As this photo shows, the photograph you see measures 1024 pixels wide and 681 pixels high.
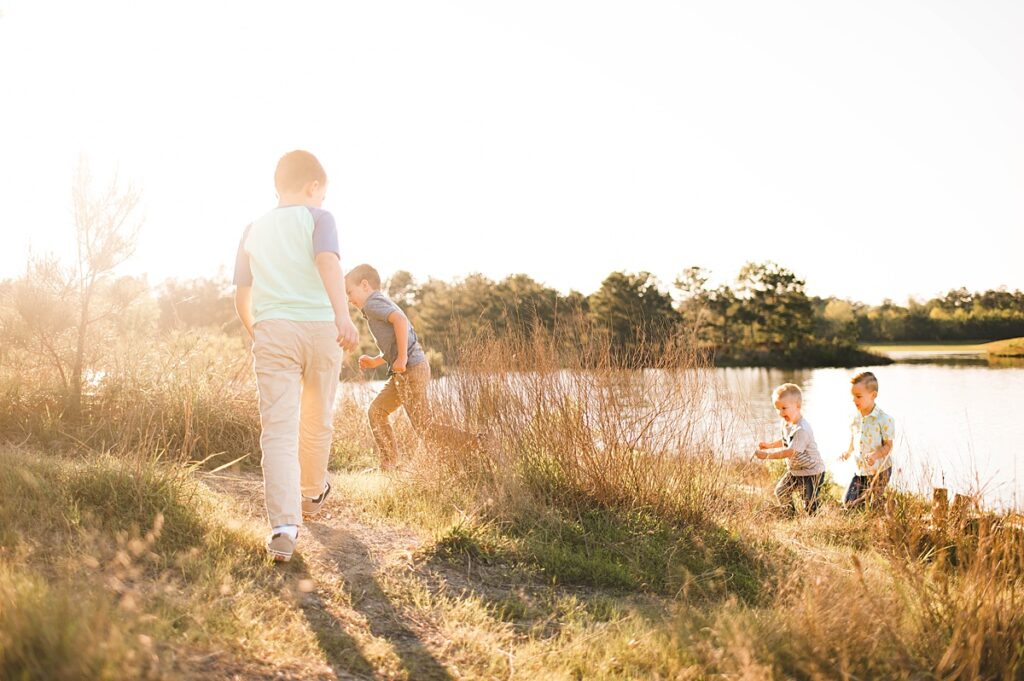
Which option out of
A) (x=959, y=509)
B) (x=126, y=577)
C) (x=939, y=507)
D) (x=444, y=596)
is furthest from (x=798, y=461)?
(x=126, y=577)

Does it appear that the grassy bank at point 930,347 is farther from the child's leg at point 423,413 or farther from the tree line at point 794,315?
the child's leg at point 423,413

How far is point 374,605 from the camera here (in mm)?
3240

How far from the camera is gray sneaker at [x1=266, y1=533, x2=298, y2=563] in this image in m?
3.39

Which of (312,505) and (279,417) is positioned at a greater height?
(279,417)

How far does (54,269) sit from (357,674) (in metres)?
6.60

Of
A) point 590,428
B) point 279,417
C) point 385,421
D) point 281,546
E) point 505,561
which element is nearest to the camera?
point 281,546

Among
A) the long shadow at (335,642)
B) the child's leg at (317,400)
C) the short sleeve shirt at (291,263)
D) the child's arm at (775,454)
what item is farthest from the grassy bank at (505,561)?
the short sleeve shirt at (291,263)

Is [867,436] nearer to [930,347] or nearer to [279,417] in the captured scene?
[279,417]

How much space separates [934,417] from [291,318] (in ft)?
73.0

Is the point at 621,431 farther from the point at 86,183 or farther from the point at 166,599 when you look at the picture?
the point at 86,183

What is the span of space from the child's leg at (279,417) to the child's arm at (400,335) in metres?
1.83

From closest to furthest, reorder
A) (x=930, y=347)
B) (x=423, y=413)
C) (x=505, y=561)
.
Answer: (x=505, y=561)
(x=423, y=413)
(x=930, y=347)

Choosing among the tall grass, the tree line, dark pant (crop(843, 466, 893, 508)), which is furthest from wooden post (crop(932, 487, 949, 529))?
the tree line

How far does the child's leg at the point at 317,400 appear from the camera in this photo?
11.7 feet
